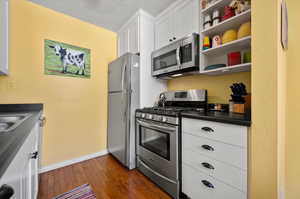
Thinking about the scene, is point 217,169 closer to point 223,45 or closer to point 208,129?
point 208,129

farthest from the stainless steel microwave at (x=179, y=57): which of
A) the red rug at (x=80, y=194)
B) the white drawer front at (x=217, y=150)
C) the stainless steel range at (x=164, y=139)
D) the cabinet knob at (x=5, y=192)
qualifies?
the red rug at (x=80, y=194)

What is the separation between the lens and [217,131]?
1.11 metres

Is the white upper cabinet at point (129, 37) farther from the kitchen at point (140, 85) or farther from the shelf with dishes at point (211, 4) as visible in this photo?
the shelf with dishes at point (211, 4)

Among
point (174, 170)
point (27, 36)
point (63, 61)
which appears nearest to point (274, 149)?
point (174, 170)

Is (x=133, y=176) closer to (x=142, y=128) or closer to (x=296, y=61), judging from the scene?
(x=142, y=128)

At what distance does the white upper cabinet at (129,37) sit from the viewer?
219 cm

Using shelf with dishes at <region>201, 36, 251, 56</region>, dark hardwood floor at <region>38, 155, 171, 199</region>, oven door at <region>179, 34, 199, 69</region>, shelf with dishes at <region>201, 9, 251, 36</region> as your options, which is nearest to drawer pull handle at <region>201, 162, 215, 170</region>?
dark hardwood floor at <region>38, 155, 171, 199</region>

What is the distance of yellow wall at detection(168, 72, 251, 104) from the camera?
156cm

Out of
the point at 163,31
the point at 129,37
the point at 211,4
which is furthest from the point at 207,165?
the point at 129,37

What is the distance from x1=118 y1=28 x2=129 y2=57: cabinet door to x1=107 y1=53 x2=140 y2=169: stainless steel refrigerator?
418 mm

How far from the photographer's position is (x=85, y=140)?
2375 mm

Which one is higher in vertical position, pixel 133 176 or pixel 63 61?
pixel 63 61

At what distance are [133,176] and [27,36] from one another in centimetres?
255

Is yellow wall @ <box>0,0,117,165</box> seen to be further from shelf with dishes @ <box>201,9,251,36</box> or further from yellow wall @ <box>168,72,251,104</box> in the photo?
shelf with dishes @ <box>201,9,251,36</box>
